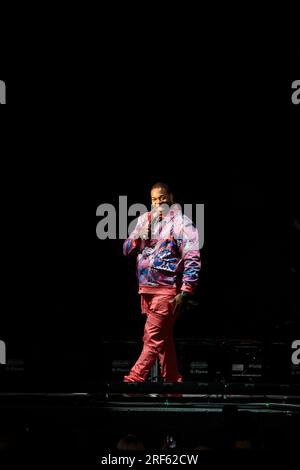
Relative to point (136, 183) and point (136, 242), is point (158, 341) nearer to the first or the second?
point (136, 242)

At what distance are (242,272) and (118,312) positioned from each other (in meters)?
1.38

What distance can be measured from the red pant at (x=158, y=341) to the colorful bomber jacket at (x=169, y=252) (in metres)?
0.15

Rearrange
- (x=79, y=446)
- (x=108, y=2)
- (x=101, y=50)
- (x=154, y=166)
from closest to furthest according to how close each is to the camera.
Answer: (x=79, y=446) → (x=108, y=2) → (x=101, y=50) → (x=154, y=166)

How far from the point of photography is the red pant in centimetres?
524

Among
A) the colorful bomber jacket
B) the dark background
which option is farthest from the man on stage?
the dark background

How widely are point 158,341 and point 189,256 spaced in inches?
26.6

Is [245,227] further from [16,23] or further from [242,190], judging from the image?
[16,23]

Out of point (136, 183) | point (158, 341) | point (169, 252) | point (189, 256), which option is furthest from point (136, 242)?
Answer: point (136, 183)

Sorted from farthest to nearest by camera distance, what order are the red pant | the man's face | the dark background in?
the dark background, the man's face, the red pant

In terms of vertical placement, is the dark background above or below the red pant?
above

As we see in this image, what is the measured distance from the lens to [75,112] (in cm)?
701

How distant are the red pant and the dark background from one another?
139cm

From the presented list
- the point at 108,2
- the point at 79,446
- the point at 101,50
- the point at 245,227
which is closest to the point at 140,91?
the point at 101,50

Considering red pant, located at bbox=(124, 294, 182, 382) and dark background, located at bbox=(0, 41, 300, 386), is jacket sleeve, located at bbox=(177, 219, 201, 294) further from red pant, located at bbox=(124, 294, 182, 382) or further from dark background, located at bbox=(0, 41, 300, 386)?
dark background, located at bbox=(0, 41, 300, 386)
